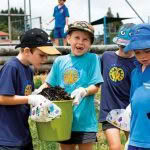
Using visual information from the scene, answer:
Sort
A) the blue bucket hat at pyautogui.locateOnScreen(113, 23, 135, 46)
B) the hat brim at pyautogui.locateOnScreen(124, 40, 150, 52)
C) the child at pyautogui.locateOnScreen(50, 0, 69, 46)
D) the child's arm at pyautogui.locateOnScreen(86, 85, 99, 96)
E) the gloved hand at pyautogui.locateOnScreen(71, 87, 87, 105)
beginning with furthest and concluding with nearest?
1. the child at pyautogui.locateOnScreen(50, 0, 69, 46)
2. the blue bucket hat at pyautogui.locateOnScreen(113, 23, 135, 46)
3. the child's arm at pyautogui.locateOnScreen(86, 85, 99, 96)
4. the gloved hand at pyautogui.locateOnScreen(71, 87, 87, 105)
5. the hat brim at pyautogui.locateOnScreen(124, 40, 150, 52)

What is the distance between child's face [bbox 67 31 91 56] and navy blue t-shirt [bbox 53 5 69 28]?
878 centimetres

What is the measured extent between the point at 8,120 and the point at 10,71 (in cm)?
38

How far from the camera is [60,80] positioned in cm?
398

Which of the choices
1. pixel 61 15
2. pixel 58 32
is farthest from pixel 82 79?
pixel 58 32

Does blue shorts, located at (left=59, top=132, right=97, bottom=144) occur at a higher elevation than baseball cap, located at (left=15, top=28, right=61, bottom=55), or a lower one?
lower

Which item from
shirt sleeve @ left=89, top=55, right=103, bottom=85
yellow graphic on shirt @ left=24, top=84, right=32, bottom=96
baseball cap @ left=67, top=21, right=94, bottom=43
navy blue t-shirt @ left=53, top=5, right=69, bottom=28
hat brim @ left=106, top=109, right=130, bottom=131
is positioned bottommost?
hat brim @ left=106, top=109, right=130, bottom=131

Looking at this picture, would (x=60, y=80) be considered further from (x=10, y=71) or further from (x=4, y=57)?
(x=4, y=57)

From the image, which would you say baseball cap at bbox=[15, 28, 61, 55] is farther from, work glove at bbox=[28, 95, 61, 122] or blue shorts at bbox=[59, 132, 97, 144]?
blue shorts at bbox=[59, 132, 97, 144]

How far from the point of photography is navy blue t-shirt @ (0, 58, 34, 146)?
330 centimetres

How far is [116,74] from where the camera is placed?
4137 mm

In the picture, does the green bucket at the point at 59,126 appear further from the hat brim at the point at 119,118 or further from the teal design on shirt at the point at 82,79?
the hat brim at the point at 119,118

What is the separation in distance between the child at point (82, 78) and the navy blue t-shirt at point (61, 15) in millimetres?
8744

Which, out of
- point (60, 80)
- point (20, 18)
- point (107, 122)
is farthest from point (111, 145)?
point (20, 18)

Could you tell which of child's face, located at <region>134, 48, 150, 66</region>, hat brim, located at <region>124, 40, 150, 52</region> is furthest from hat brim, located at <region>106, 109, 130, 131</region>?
hat brim, located at <region>124, 40, 150, 52</region>
